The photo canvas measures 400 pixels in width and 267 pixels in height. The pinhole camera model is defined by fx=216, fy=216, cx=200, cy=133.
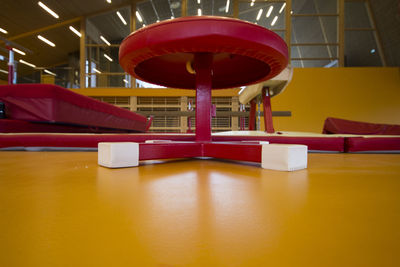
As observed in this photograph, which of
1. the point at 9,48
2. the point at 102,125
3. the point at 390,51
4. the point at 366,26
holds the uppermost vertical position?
the point at 366,26

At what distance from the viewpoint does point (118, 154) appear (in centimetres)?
73

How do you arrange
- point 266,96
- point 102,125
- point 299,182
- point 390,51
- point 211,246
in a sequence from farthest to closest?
point 390,51 → point 102,125 → point 266,96 → point 299,182 → point 211,246

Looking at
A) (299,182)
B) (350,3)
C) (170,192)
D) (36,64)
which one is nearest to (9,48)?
(170,192)

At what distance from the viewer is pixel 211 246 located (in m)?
0.23

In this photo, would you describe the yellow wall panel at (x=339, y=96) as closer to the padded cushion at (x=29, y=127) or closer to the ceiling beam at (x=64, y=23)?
the padded cushion at (x=29, y=127)

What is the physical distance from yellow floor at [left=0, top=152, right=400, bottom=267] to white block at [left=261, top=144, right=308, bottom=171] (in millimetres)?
176

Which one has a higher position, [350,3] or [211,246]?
[350,3]

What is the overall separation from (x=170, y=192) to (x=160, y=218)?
0.47ft

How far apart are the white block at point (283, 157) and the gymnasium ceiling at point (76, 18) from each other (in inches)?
259

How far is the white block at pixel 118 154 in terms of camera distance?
0.73 metres

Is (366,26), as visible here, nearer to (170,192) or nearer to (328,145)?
(328,145)

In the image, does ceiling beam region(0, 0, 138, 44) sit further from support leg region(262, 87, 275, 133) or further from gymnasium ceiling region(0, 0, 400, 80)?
support leg region(262, 87, 275, 133)

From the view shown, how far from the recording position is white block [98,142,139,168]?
73cm

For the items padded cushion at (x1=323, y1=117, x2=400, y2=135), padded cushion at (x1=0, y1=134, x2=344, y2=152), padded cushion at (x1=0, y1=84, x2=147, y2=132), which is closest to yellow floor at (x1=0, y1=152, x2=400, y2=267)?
padded cushion at (x1=0, y1=134, x2=344, y2=152)
